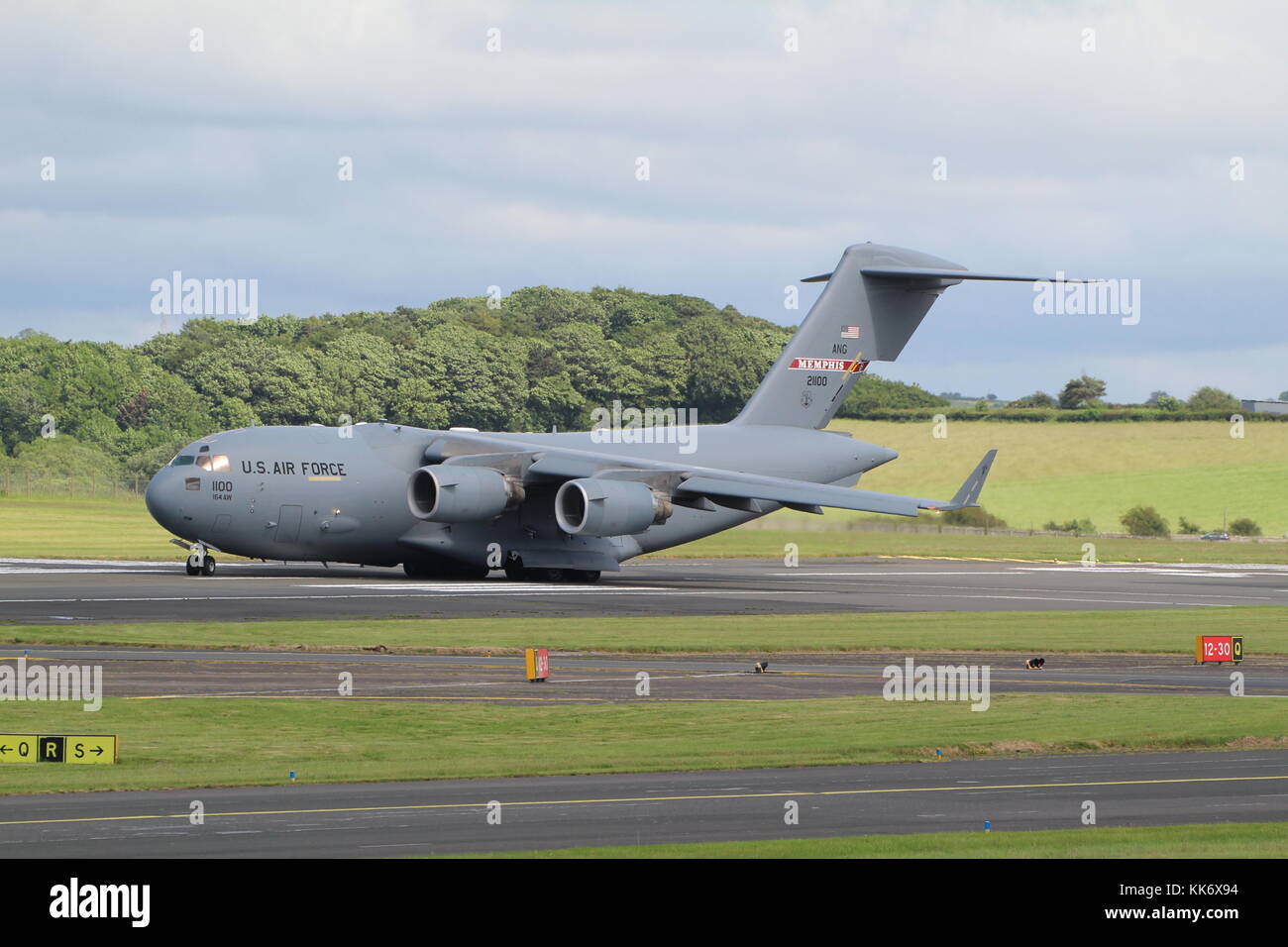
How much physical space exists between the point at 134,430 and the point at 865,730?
94790 mm

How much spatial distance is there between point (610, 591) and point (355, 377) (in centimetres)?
6231

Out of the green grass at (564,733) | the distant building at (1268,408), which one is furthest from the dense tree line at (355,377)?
the green grass at (564,733)

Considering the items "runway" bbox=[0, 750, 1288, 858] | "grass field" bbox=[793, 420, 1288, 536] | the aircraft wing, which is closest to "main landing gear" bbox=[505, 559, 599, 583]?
the aircraft wing

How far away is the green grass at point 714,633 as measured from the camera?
3312cm

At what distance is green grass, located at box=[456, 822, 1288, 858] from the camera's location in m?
14.8

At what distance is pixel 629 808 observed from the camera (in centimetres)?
1720

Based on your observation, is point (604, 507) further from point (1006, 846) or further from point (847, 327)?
point (1006, 846)

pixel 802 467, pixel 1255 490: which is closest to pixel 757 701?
pixel 802 467

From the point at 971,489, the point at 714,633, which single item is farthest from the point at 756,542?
the point at 714,633

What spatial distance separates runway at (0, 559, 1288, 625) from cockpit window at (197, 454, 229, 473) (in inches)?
124

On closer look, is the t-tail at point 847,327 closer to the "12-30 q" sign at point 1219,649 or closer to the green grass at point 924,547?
the green grass at point 924,547

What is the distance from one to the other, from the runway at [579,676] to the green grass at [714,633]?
1.24m
